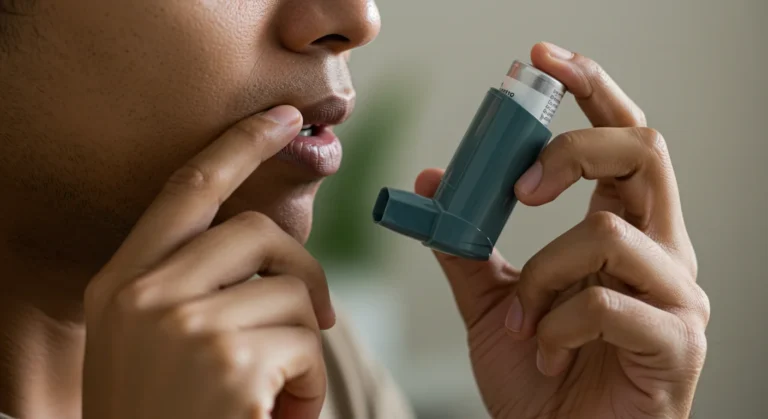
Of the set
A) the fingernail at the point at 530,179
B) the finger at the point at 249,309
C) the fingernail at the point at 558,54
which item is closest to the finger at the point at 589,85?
the fingernail at the point at 558,54

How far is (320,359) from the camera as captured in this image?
56 cm

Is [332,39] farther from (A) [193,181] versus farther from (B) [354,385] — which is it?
(B) [354,385]

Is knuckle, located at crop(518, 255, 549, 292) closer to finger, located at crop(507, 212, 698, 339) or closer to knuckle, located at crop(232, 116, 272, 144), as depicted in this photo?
finger, located at crop(507, 212, 698, 339)

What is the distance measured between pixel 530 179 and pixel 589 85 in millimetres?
148

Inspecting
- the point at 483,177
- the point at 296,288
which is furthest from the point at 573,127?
the point at 296,288

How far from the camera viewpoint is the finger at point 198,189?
1.75 feet

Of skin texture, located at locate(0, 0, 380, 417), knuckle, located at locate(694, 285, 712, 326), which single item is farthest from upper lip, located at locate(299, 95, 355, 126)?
knuckle, located at locate(694, 285, 712, 326)

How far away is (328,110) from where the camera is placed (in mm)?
619

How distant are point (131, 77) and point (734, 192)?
1383 millimetres

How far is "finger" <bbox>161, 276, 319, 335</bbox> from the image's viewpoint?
0.50 m

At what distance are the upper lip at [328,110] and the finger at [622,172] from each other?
17cm

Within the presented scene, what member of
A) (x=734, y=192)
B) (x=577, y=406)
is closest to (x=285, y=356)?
(x=577, y=406)

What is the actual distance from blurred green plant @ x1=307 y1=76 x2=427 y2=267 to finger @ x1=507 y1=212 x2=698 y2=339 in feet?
2.59

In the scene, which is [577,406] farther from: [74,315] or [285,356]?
[74,315]
